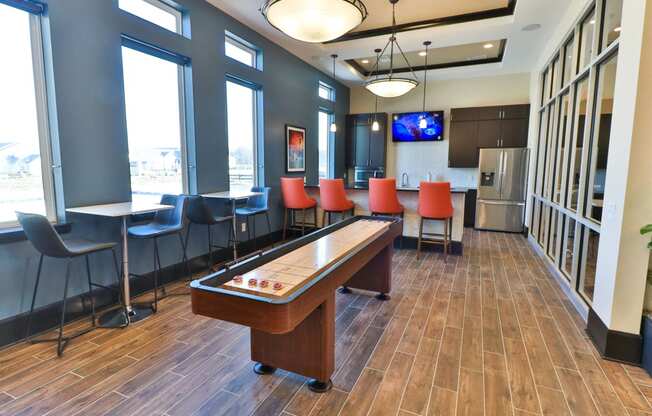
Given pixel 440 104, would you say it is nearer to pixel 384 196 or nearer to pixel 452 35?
pixel 452 35

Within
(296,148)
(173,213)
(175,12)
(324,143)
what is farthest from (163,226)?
(324,143)

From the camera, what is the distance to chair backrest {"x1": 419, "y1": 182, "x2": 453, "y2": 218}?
4.43 metres

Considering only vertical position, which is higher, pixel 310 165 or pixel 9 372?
pixel 310 165

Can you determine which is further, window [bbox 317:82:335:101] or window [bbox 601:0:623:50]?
window [bbox 317:82:335:101]

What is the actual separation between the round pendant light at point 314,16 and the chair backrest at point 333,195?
8.80 ft

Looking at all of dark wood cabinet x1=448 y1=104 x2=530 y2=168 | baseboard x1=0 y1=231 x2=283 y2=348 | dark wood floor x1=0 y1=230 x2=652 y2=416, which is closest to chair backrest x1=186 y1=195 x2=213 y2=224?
baseboard x1=0 y1=231 x2=283 y2=348

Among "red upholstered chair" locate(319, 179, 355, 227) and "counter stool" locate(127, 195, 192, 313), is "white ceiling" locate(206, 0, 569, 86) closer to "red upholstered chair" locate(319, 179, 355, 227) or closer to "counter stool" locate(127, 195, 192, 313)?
"red upholstered chair" locate(319, 179, 355, 227)

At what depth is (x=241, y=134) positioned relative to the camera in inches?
197

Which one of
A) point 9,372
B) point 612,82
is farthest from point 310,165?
point 9,372

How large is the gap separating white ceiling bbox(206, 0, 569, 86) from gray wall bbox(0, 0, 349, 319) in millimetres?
396

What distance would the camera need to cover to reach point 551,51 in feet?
15.9

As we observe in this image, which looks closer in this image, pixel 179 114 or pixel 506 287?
pixel 506 287

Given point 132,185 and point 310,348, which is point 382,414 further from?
point 132,185

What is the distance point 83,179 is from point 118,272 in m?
0.90
